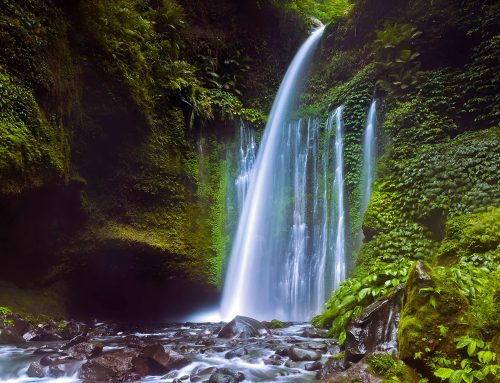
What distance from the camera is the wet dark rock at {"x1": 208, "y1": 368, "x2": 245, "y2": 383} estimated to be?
14.9ft

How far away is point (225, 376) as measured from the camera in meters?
4.64

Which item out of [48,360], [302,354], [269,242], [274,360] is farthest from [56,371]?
[269,242]

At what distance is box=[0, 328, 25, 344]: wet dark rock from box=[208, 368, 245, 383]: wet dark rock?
4265 millimetres

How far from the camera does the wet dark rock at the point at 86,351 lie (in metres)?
5.42

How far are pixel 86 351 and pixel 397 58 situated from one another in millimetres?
11368

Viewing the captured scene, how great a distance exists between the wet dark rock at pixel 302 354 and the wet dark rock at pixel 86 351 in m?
2.72

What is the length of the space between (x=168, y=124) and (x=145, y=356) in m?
8.27

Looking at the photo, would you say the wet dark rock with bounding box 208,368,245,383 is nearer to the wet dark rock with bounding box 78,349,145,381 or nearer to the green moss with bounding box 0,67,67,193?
the wet dark rock with bounding box 78,349,145,381

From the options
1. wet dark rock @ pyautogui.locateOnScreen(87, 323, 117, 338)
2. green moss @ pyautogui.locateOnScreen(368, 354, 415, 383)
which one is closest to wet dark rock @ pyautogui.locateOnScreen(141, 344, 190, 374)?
green moss @ pyautogui.locateOnScreen(368, 354, 415, 383)

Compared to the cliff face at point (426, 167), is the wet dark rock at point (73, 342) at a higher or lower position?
lower

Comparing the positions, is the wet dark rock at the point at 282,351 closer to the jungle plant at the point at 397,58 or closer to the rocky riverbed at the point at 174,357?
the rocky riverbed at the point at 174,357

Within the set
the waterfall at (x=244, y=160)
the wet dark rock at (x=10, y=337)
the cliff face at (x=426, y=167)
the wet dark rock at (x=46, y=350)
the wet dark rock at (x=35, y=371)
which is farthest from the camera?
the waterfall at (x=244, y=160)

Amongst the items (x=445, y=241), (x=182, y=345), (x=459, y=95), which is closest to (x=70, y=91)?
(x=182, y=345)

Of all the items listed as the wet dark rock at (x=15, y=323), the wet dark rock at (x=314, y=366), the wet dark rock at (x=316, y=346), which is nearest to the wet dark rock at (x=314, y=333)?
the wet dark rock at (x=316, y=346)
